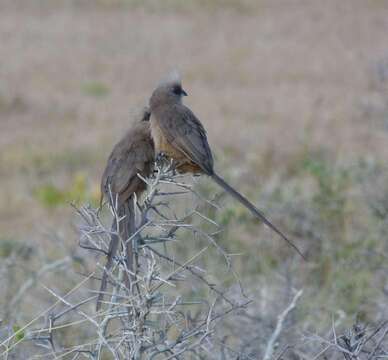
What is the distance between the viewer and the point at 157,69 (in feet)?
69.5

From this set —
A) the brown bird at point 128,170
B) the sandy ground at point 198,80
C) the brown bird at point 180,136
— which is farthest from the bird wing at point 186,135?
the sandy ground at point 198,80

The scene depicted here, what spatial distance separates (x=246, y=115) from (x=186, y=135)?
12121mm

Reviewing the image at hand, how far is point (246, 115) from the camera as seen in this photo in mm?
16031

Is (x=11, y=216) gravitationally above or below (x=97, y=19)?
below

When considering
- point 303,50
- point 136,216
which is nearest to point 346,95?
point 303,50

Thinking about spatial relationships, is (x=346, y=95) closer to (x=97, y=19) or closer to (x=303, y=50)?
(x=303, y=50)

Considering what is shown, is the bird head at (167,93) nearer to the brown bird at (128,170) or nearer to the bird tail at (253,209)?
the brown bird at (128,170)

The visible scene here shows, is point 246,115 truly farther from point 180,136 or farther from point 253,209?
point 253,209

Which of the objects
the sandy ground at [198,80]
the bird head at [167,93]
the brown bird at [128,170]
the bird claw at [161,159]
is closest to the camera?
the brown bird at [128,170]

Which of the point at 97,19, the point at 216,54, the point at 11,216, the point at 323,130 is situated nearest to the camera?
the point at 11,216

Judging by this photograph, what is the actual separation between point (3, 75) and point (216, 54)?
5609mm

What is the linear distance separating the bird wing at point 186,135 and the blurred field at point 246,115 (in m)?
0.46

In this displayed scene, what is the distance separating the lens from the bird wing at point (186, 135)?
3910mm

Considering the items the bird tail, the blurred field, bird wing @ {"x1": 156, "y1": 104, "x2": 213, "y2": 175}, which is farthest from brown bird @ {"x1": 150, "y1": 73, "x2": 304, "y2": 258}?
the blurred field
